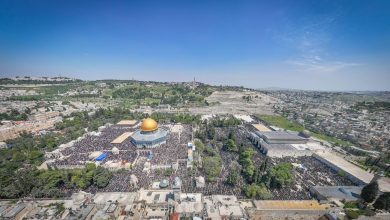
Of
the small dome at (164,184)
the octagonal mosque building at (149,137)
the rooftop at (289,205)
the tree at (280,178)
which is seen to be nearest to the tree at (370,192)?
the rooftop at (289,205)

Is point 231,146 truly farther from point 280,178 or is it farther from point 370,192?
point 370,192

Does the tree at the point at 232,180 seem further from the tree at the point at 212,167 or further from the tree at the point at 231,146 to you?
the tree at the point at 231,146

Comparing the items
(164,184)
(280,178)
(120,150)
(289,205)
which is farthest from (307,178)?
(120,150)

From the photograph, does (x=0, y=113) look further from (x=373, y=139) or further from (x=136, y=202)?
(x=373, y=139)

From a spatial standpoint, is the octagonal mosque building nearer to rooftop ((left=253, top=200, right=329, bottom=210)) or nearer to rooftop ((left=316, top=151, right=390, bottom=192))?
rooftop ((left=253, top=200, right=329, bottom=210))

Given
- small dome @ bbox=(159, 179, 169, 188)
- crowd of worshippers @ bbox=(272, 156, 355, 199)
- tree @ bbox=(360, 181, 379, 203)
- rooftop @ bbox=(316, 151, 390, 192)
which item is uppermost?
tree @ bbox=(360, 181, 379, 203)

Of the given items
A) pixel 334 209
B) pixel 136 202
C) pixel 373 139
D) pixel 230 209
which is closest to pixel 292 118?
pixel 373 139

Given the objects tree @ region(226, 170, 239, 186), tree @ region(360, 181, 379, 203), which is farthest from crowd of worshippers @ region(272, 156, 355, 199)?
tree @ region(360, 181, 379, 203)

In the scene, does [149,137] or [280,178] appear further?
[149,137]
